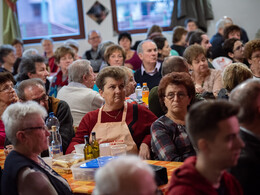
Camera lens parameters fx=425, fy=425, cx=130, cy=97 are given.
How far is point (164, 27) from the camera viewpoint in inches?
399

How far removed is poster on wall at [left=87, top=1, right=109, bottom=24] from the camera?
9945 mm

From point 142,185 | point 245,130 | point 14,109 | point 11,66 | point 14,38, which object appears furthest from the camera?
point 14,38

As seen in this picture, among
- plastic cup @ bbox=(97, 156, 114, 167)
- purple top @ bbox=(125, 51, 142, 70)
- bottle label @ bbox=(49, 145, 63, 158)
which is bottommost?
bottle label @ bbox=(49, 145, 63, 158)

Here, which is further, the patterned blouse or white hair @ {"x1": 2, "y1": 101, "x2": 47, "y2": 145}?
the patterned blouse

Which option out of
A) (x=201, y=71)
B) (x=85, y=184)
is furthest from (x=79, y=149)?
(x=201, y=71)

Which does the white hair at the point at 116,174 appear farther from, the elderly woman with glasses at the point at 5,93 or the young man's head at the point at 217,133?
the elderly woman with glasses at the point at 5,93

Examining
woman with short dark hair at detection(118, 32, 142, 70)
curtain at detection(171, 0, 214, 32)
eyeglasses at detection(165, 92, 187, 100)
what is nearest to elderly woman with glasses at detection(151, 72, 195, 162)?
eyeglasses at detection(165, 92, 187, 100)

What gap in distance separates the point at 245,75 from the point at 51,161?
1.90 m

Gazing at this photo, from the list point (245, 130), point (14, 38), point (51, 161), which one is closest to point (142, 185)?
point (245, 130)

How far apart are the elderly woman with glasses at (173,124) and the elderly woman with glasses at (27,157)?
2.69 ft

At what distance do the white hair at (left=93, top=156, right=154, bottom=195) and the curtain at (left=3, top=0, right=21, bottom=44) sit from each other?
869 centimetres

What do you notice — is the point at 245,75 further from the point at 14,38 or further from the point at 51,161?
the point at 14,38

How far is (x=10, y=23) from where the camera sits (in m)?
9.66

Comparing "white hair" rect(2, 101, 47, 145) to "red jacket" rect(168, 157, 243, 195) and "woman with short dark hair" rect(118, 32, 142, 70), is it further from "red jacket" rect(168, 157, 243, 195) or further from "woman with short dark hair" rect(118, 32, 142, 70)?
"woman with short dark hair" rect(118, 32, 142, 70)
